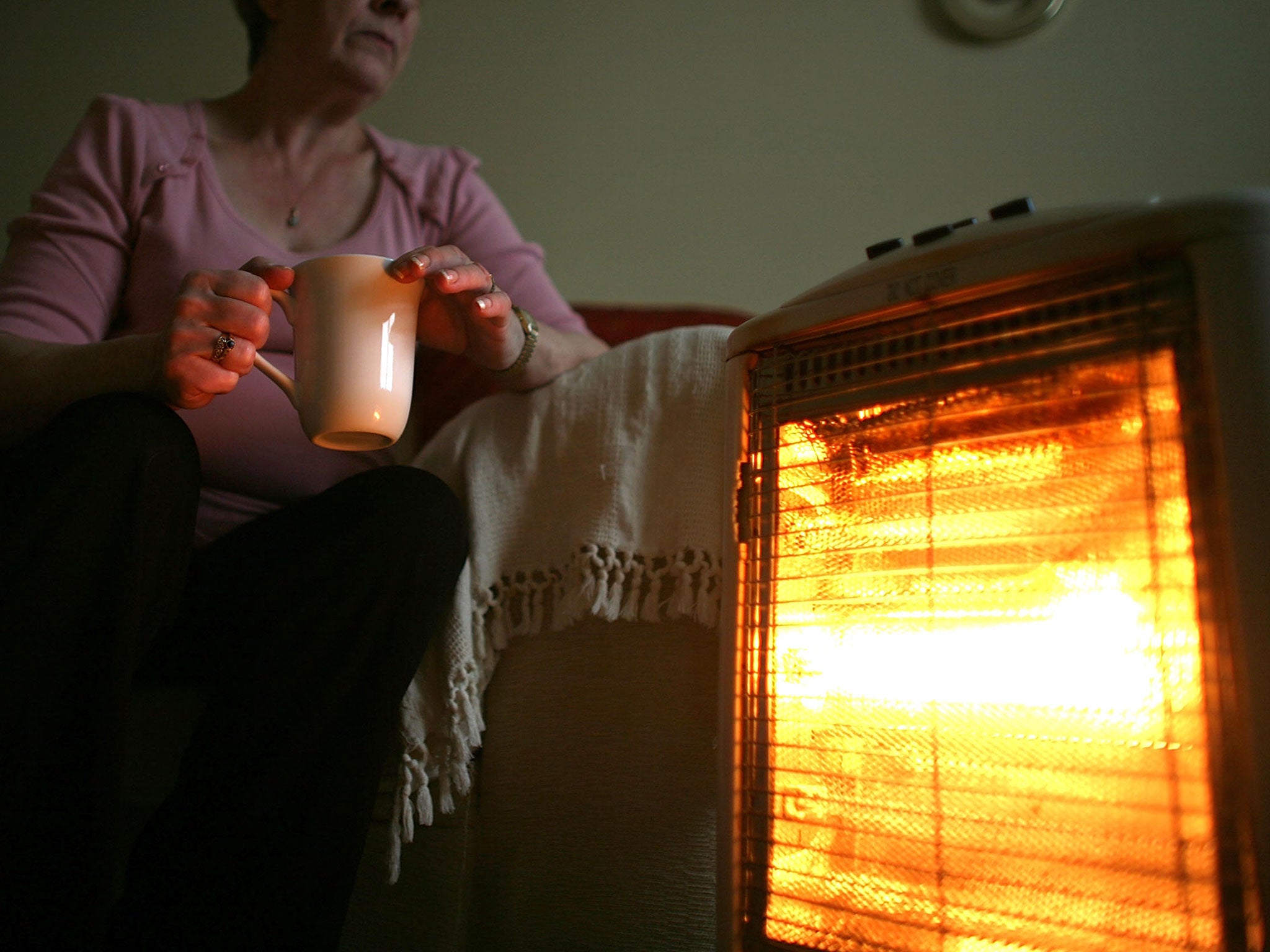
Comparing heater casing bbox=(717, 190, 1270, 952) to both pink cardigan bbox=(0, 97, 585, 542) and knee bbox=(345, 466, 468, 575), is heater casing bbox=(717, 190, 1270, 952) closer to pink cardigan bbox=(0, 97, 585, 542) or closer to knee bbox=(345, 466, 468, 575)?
knee bbox=(345, 466, 468, 575)

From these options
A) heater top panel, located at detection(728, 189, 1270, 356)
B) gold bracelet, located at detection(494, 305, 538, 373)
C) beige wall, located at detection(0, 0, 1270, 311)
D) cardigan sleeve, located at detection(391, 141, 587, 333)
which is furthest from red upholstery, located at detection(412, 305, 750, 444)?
heater top panel, located at detection(728, 189, 1270, 356)

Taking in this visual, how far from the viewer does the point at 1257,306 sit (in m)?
0.38

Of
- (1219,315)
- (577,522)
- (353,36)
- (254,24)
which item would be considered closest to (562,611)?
(577,522)

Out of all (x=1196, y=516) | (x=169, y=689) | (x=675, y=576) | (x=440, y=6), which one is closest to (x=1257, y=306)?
(x=1196, y=516)

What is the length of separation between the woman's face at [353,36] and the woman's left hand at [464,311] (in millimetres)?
428

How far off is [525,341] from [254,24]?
72 cm

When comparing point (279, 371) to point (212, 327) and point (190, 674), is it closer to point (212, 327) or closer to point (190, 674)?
point (212, 327)

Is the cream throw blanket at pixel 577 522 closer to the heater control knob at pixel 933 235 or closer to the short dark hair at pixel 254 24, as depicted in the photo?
the heater control knob at pixel 933 235

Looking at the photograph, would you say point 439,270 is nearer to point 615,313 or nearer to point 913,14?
point 615,313

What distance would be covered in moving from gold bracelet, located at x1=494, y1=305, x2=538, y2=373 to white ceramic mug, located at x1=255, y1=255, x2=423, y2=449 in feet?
0.58

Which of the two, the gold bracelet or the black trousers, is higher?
the gold bracelet

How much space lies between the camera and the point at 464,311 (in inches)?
28.5

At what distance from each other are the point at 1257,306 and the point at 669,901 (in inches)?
19.7

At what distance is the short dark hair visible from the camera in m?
1.14
